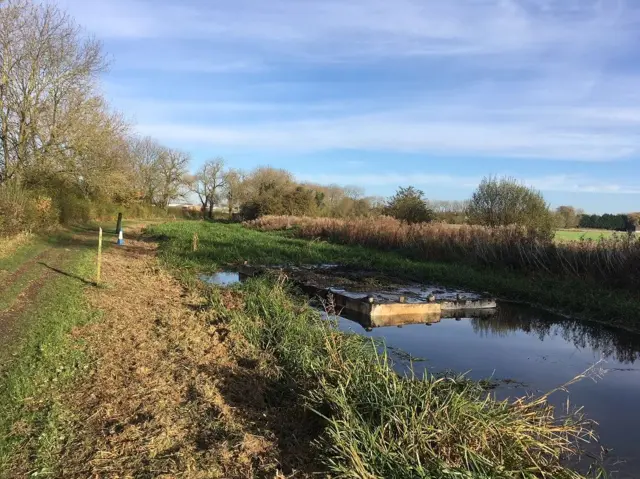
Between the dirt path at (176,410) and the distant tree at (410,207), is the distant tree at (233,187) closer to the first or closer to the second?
the distant tree at (410,207)

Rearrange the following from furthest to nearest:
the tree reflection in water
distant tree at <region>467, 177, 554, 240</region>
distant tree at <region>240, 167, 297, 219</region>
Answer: distant tree at <region>240, 167, 297, 219</region>, distant tree at <region>467, 177, 554, 240</region>, the tree reflection in water

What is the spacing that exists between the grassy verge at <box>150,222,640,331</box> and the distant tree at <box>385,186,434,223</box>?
10.1 meters

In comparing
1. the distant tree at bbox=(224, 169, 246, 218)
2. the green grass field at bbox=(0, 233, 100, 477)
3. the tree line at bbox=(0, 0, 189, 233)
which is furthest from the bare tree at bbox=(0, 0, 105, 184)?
the distant tree at bbox=(224, 169, 246, 218)

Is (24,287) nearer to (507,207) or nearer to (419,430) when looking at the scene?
(419,430)

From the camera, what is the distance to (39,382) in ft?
18.2

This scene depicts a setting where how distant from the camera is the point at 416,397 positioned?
4645 mm

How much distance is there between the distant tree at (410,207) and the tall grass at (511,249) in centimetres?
437

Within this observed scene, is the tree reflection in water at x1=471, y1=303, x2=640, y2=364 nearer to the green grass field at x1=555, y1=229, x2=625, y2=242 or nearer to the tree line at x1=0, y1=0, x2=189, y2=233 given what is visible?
the green grass field at x1=555, y1=229, x2=625, y2=242

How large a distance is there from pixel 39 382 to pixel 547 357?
8.00 metres

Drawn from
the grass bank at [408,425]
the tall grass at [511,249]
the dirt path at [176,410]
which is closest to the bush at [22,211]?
the dirt path at [176,410]

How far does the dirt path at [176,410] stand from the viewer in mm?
4098

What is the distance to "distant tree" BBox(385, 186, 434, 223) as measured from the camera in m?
35.6

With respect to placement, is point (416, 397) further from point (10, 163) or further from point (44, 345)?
point (10, 163)

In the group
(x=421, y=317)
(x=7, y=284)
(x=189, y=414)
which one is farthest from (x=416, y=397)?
(x=7, y=284)
